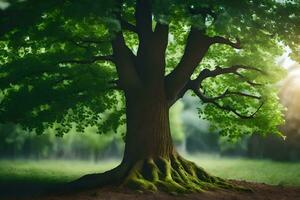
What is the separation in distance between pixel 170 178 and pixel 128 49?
17.1ft

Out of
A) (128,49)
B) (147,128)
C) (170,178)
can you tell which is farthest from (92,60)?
(170,178)

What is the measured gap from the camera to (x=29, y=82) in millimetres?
19812

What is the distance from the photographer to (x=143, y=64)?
18.5 m

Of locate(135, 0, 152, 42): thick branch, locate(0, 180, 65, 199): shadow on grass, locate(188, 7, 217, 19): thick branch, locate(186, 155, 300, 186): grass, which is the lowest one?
locate(0, 180, 65, 199): shadow on grass

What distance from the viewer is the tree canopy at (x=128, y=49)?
48.3 ft

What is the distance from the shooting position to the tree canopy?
14.7 meters

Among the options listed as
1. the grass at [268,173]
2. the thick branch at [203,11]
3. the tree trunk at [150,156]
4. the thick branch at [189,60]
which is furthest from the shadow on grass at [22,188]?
the grass at [268,173]

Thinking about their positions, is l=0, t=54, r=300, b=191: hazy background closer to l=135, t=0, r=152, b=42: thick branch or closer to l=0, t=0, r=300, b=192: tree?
l=0, t=0, r=300, b=192: tree

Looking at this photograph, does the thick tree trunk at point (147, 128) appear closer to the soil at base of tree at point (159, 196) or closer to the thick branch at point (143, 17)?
the thick branch at point (143, 17)

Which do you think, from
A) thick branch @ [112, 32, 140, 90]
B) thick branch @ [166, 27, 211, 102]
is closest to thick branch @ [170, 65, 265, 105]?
Answer: thick branch @ [166, 27, 211, 102]

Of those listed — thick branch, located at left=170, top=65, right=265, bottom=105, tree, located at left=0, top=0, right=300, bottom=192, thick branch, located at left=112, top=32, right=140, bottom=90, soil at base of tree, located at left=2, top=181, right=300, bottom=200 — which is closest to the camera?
soil at base of tree, located at left=2, top=181, right=300, bottom=200

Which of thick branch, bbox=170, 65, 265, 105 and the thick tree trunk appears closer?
the thick tree trunk

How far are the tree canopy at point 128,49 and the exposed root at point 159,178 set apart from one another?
292cm

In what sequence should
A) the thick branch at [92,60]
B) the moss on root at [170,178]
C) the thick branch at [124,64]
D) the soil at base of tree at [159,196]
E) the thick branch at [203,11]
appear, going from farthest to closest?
the thick branch at [92,60] < the thick branch at [124,64] < the moss on root at [170,178] < the thick branch at [203,11] < the soil at base of tree at [159,196]
